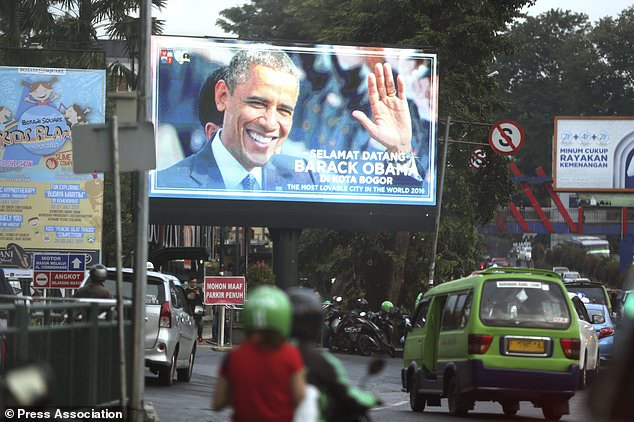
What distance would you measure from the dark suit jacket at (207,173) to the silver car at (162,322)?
1172 centimetres

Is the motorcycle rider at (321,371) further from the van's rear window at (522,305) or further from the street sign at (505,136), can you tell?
the street sign at (505,136)

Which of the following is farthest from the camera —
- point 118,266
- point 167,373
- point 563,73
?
point 563,73

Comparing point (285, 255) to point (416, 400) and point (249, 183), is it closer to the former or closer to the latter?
point (249, 183)

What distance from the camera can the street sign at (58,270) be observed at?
98.0ft

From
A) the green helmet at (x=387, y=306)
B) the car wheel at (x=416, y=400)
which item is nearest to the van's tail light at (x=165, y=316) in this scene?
the car wheel at (x=416, y=400)

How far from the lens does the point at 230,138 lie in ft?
115

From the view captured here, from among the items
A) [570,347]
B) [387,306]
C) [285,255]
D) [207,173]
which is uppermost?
[207,173]

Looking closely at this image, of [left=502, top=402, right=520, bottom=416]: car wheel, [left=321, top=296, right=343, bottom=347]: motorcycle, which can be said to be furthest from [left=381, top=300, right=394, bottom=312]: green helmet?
[left=502, top=402, right=520, bottom=416]: car wheel

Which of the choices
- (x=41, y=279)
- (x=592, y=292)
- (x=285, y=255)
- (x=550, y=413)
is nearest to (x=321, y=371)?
(x=550, y=413)

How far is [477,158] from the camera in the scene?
159 ft

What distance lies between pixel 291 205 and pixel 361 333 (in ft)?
11.7

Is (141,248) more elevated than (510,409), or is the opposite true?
(141,248)

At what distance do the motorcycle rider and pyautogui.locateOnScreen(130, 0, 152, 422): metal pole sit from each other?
5.42m

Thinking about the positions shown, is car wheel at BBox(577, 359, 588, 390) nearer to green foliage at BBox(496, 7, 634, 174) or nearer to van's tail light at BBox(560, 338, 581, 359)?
van's tail light at BBox(560, 338, 581, 359)
